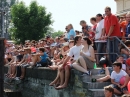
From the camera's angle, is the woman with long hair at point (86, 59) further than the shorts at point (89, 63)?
No

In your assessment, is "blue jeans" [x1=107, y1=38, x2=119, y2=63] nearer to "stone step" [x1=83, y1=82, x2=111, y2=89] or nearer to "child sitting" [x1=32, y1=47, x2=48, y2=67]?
"stone step" [x1=83, y1=82, x2=111, y2=89]

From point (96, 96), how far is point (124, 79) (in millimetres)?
843

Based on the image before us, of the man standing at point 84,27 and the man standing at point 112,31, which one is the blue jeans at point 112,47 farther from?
the man standing at point 84,27

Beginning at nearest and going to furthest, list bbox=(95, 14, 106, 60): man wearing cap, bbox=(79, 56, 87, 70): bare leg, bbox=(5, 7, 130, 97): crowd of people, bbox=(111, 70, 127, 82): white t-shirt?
1. bbox=(111, 70, 127, 82): white t-shirt
2. bbox=(5, 7, 130, 97): crowd of people
3. bbox=(79, 56, 87, 70): bare leg
4. bbox=(95, 14, 106, 60): man wearing cap

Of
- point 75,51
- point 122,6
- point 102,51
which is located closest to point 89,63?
point 75,51

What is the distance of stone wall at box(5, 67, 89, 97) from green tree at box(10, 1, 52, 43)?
27193mm

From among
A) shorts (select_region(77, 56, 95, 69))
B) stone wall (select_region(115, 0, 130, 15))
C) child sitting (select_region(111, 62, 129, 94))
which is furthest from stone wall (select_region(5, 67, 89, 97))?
stone wall (select_region(115, 0, 130, 15))

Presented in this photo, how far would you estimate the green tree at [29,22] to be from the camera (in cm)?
4319

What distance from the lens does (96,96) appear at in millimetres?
9250

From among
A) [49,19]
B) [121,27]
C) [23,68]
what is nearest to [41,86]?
[23,68]

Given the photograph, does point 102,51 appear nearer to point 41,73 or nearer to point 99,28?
point 99,28

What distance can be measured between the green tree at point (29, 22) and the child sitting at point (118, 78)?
33972 mm

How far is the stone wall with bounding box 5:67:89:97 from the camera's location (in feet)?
34.2

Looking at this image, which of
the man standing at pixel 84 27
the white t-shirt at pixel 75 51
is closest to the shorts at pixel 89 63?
the white t-shirt at pixel 75 51
